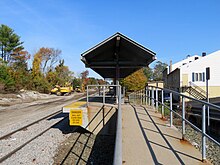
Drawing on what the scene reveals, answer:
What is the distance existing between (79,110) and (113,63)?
4.46 meters

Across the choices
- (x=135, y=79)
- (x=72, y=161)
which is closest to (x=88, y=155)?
(x=72, y=161)

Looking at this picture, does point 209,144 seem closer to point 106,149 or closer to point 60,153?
point 106,149

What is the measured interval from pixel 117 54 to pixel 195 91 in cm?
2407

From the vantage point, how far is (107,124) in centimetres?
1041

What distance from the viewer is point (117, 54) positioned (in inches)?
507

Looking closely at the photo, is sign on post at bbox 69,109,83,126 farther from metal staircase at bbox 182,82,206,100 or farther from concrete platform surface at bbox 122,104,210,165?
metal staircase at bbox 182,82,206,100

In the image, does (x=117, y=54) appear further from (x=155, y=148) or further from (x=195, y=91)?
(x=195, y=91)

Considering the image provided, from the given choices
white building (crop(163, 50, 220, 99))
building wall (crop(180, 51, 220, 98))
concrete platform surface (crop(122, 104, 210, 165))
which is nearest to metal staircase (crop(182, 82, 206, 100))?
white building (crop(163, 50, 220, 99))

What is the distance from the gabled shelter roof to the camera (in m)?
11.1

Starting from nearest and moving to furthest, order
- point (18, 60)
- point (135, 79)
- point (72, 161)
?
point (72, 161) < point (135, 79) < point (18, 60)

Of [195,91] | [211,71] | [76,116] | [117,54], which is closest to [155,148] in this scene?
[76,116]

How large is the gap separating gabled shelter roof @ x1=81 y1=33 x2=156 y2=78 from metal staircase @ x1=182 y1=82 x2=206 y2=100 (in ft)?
71.6

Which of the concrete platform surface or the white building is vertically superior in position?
the white building

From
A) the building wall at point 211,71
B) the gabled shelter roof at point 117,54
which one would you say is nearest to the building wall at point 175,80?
the building wall at point 211,71
